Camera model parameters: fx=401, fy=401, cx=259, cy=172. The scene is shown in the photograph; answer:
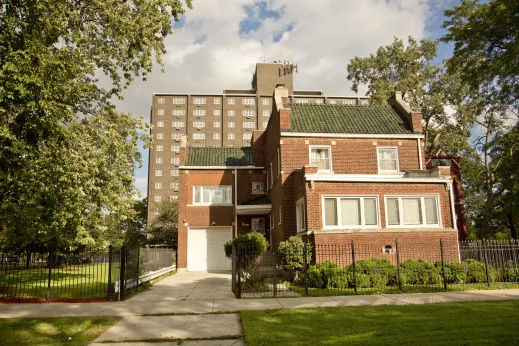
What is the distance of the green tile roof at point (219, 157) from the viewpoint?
2992 centimetres

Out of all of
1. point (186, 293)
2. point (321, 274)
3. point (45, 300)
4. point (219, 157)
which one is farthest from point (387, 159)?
point (45, 300)

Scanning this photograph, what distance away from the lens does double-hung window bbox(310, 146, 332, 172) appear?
2289 cm

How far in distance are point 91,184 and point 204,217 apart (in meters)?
14.7

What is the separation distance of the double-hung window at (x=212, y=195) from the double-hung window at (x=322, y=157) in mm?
8446

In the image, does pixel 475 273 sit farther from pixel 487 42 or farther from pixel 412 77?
pixel 412 77

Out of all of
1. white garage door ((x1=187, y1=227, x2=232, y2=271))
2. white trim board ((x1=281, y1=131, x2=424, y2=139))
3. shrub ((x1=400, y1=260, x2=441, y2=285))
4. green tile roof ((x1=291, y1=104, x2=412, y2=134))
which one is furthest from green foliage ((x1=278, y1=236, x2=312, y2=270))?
white garage door ((x1=187, y1=227, x2=232, y2=271))

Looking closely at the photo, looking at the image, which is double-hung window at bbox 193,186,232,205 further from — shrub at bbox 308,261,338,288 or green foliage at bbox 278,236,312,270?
shrub at bbox 308,261,338,288

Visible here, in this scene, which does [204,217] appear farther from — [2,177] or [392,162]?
[2,177]

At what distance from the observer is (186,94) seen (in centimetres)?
9431

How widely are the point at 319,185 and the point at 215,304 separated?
7.98 m

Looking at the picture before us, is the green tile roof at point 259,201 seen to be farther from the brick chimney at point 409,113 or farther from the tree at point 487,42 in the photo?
the tree at point 487,42

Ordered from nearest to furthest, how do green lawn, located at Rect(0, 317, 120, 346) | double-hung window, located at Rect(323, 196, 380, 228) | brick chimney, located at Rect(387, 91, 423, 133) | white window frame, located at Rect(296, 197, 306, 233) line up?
1. green lawn, located at Rect(0, 317, 120, 346)
2. double-hung window, located at Rect(323, 196, 380, 228)
3. white window frame, located at Rect(296, 197, 306, 233)
4. brick chimney, located at Rect(387, 91, 423, 133)

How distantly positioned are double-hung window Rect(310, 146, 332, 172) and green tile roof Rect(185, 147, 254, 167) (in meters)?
7.73

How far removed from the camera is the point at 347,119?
82.0ft
